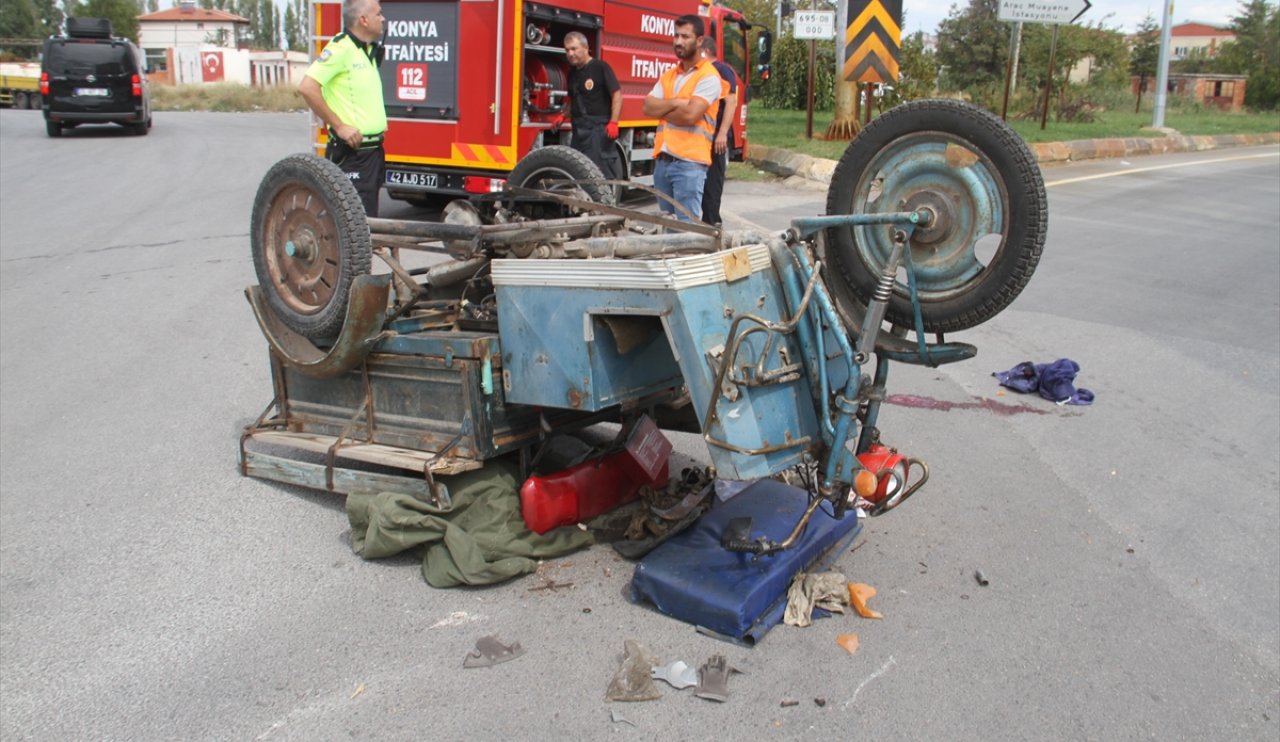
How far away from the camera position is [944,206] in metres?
3.66

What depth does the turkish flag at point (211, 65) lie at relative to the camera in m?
62.7

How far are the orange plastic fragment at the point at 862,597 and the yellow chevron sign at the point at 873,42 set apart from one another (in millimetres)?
9865

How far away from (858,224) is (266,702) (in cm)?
258

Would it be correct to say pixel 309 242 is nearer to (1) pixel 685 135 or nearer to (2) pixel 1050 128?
(1) pixel 685 135

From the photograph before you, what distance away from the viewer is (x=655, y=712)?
3.08 meters

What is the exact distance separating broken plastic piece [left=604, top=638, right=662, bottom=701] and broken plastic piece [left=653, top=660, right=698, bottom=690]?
3cm

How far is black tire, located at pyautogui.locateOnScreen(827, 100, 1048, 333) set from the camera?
11.5 ft

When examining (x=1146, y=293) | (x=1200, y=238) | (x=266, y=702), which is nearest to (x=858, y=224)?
(x=266, y=702)

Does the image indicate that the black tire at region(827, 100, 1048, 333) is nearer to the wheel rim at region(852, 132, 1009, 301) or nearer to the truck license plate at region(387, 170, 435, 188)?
the wheel rim at region(852, 132, 1009, 301)

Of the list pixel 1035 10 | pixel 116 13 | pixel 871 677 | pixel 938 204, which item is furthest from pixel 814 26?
pixel 116 13

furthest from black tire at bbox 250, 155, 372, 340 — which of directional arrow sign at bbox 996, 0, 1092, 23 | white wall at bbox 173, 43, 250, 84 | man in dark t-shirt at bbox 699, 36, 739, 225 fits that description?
white wall at bbox 173, 43, 250, 84

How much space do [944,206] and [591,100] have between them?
633 cm

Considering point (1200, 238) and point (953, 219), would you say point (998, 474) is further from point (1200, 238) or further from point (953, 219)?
point (1200, 238)

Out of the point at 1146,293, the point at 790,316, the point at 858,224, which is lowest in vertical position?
the point at 1146,293
